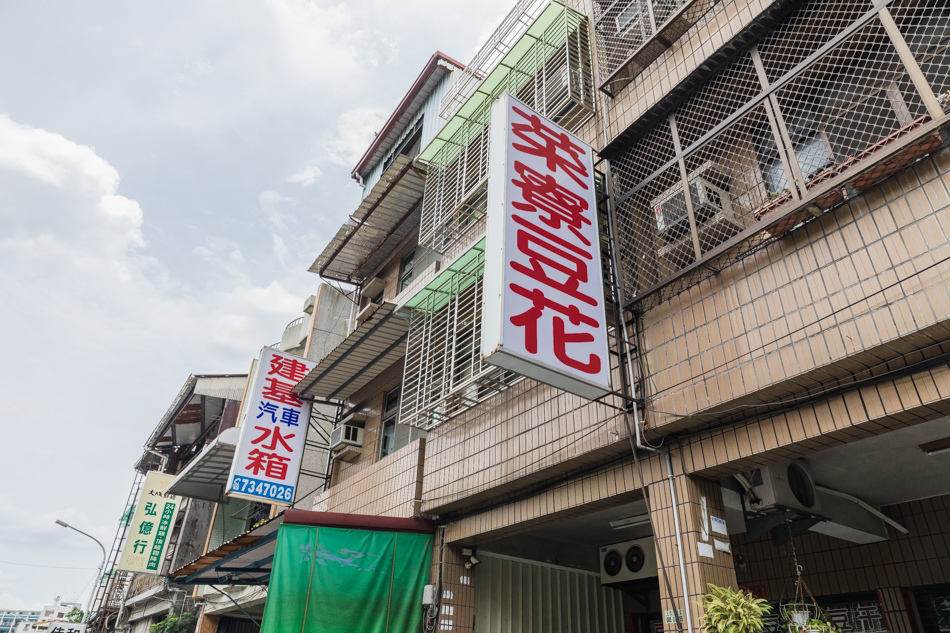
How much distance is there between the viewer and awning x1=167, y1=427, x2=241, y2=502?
51.6 feet

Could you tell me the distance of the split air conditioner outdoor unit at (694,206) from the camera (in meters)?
6.20

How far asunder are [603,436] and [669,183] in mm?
3045

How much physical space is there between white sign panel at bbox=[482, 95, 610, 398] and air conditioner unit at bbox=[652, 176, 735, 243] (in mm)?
733

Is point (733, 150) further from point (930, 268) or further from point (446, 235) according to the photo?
point (446, 235)

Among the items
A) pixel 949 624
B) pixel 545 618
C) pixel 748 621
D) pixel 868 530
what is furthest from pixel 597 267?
pixel 545 618

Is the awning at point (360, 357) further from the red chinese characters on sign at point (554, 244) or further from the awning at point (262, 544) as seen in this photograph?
the red chinese characters on sign at point (554, 244)

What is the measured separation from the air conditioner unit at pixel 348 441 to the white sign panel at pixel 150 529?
35.3 ft

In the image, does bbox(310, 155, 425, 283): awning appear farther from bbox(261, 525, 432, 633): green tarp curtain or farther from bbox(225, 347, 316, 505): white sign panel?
bbox(261, 525, 432, 633): green tarp curtain

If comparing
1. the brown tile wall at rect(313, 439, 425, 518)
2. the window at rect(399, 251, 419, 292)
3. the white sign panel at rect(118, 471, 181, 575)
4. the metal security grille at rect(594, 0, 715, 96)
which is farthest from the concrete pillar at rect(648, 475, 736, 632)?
the white sign panel at rect(118, 471, 181, 575)

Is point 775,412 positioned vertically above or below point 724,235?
below

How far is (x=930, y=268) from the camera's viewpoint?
13.9 ft

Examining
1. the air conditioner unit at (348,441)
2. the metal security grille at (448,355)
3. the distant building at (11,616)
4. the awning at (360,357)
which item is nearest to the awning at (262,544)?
the metal security grille at (448,355)

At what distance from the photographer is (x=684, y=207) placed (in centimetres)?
649

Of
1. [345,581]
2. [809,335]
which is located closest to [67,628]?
[345,581]
